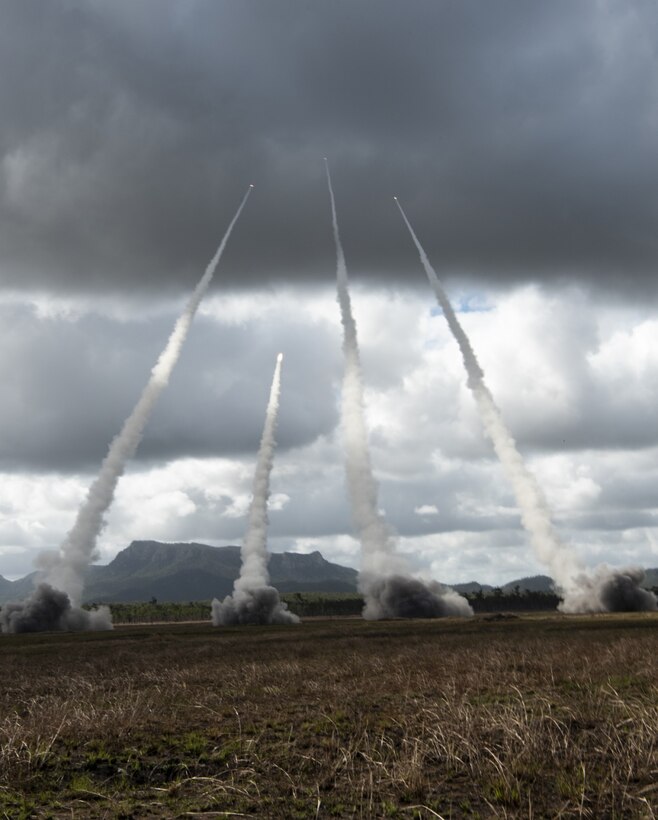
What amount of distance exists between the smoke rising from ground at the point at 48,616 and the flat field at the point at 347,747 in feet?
273

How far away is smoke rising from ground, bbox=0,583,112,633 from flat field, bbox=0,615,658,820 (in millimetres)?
83186

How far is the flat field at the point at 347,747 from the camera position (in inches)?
651

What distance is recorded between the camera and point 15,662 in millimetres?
53000

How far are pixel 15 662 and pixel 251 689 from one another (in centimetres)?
2811

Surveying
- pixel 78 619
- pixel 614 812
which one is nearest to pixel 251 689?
pixel 614 812

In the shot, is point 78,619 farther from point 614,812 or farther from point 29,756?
point 614,812

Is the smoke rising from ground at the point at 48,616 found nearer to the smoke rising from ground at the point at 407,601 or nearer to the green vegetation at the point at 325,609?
the smoke rising from ground at the point at 407,601

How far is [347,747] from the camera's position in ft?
66.5

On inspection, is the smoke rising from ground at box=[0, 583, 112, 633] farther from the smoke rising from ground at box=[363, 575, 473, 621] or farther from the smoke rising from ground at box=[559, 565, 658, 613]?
the smoke rising from ground at box=[559, 565, 658, 613]

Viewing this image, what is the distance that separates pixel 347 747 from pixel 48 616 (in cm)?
9998

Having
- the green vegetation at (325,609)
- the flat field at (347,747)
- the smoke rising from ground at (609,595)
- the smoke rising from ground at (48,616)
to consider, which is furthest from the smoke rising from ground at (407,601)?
the flat field at (347,747)

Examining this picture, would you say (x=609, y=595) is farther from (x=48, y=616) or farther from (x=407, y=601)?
(x=48, y=616)

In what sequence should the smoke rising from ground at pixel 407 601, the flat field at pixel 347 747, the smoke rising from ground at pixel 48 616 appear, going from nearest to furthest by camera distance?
the flat field at pixel 347 747 < the smoke rising from ground at pixel 48 616 < the smoke rising from ground at pixel 407 601

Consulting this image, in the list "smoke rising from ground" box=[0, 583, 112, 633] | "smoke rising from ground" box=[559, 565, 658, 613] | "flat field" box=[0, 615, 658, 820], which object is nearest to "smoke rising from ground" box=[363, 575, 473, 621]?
"smoke rising from ground" box=[559, 565, 658, 613]
